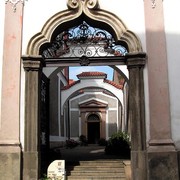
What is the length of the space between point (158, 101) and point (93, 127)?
26.3 meters

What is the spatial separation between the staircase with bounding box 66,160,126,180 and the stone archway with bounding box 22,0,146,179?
8.97ft

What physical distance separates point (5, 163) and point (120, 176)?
12.8 feet

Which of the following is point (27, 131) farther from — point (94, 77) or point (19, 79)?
point (94, 77)

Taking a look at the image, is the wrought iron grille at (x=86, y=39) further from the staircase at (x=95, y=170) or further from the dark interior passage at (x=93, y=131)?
the dark interior passage at (x=93, y=131)

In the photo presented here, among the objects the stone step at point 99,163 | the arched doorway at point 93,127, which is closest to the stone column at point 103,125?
the arched doorway at point 93,127

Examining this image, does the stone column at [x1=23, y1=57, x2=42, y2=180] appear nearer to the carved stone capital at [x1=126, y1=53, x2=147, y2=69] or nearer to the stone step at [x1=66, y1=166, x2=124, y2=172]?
the carved stone capital at [x1=126, y1=53, x2=147, y2=69]

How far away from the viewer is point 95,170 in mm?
10852

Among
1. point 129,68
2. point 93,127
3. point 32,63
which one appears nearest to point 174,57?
point 129,68

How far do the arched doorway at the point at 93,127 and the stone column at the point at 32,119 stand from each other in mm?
25862

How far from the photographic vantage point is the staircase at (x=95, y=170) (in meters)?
10.3

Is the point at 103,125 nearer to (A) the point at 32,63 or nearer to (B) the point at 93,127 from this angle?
(B) the point at 93,127

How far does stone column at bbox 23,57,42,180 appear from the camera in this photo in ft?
25.4

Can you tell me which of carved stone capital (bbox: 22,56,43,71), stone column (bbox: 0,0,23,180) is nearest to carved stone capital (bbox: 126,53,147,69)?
carved stone capital (bbox: 22,56,43,71)

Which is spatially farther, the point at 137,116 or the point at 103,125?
the point at 103,125
